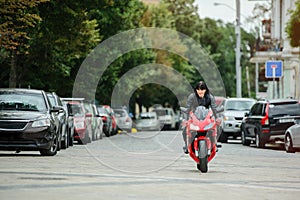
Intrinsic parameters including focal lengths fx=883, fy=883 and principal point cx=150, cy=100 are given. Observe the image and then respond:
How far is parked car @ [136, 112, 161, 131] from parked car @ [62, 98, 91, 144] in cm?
3602

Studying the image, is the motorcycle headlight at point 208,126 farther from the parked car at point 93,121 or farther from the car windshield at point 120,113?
the car windshield at point 120,113

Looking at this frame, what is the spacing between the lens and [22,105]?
23.0 metres

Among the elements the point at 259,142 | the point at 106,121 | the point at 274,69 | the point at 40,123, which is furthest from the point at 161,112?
the point at 40,123

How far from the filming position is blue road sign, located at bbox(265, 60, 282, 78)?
4451cm

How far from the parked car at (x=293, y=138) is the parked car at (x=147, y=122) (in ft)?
142

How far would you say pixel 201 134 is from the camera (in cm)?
1759

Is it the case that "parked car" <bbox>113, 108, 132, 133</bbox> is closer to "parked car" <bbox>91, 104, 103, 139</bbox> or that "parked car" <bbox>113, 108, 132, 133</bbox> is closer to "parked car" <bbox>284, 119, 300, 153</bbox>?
"parked car" <bbox>91, 104, 103, 139</bbox>

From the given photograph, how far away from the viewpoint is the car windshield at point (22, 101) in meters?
23.0

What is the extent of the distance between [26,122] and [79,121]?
42.6 ft

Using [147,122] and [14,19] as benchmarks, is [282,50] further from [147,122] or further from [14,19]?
[14,19]

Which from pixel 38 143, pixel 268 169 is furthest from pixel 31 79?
pixel 268 169

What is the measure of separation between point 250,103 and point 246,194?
27.9m

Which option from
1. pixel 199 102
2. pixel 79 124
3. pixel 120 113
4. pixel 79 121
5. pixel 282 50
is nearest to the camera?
pixel 199 102

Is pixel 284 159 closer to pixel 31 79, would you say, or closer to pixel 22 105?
pixel 22 105
